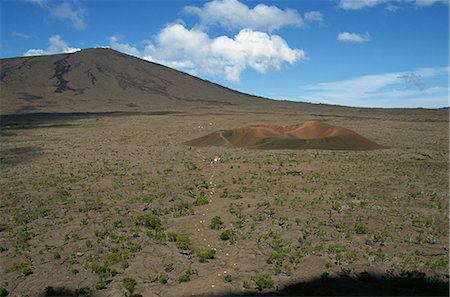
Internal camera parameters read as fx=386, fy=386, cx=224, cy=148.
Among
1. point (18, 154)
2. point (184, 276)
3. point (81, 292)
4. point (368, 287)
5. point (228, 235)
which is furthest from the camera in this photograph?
point (18, 154)

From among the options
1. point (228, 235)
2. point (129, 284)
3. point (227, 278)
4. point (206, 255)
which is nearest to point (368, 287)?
point (227, 278)

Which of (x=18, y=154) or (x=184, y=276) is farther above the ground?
(x=18, y=154)

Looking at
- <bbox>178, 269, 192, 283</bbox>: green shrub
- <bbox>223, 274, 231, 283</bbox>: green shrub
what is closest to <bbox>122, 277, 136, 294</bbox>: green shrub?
<bbox>178, 269, 192, 283</bbox>: green shrub

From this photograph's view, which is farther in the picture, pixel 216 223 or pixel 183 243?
pixel 216 223

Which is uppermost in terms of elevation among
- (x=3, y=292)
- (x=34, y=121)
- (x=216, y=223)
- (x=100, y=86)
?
(x=100, y=86)

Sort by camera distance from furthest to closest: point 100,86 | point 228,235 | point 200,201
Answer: point 100,86 → point 200,201 → point 228,235

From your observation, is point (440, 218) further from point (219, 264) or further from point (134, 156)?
point (134, 156)

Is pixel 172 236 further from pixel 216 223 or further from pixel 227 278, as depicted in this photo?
pixel 227 278

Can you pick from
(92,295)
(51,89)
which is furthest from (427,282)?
(51,89)
